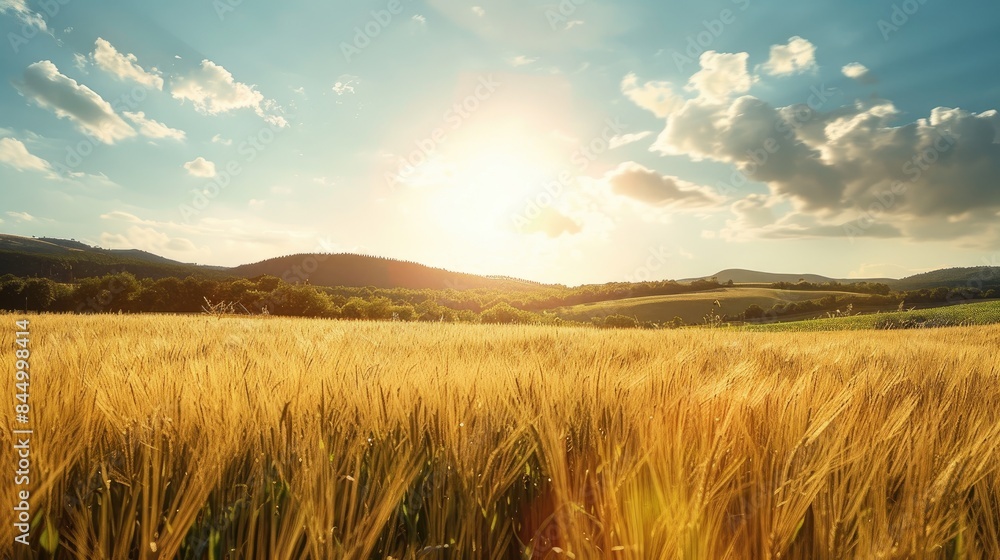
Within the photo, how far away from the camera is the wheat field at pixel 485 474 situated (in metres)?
0.78

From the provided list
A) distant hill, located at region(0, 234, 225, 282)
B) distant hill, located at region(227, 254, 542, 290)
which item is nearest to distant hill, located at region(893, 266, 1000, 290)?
distant hill, located at region(227, 254, 542, 290)

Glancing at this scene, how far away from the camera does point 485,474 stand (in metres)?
0.96

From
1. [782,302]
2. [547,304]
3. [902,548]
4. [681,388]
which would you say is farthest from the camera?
[547,304]

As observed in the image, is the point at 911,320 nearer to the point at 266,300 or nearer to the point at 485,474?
the point at 485,474

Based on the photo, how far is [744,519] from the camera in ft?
2.66

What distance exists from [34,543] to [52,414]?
49 centimetres

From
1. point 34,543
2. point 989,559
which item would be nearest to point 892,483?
point 989,559

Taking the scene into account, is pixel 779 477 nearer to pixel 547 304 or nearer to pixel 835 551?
pixel 835 551

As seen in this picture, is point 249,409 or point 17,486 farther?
point 249,409

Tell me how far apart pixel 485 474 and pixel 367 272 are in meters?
107

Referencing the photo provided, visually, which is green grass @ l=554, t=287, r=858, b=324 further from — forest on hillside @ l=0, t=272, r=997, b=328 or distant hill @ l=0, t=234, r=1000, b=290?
distant hill @ l=0, t=234, r=1000, b=290

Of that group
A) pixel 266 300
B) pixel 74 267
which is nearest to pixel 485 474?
pixel 266 300

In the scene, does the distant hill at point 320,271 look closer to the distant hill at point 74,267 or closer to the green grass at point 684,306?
the distant hill at point 74,267

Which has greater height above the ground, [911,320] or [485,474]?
[485,474]
